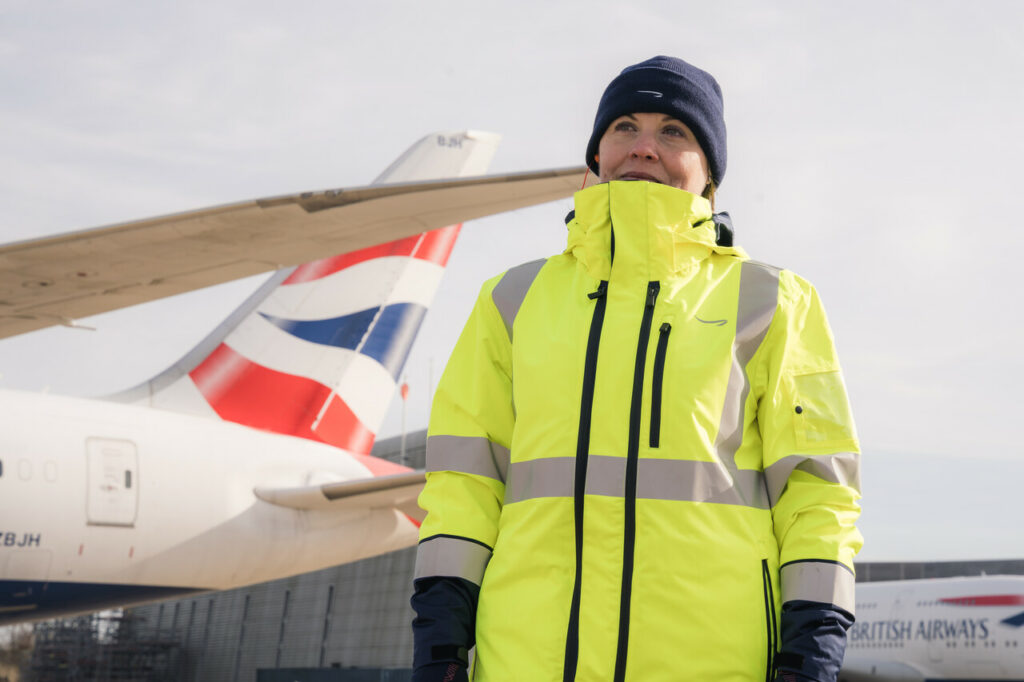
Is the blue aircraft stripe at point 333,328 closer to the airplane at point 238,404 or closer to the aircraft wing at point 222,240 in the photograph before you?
the airplane at point 238,404

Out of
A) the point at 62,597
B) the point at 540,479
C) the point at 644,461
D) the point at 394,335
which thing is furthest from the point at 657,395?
the point at 394,335

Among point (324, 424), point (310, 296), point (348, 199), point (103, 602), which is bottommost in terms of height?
point (103, 602)

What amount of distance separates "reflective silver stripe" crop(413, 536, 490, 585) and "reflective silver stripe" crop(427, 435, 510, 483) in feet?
0.47

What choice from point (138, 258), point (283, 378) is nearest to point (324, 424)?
→ point (283, 378)

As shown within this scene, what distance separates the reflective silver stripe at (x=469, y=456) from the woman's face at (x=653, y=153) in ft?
1.98

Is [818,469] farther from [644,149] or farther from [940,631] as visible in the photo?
[940,631]

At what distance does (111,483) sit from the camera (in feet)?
27.6

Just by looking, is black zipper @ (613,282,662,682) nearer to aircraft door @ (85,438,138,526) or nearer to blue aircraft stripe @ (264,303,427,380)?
aircraft door @ (85,438,138,526)

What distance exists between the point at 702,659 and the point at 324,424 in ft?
30.3

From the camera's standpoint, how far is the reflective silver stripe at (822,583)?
170cm

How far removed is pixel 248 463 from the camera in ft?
31.5

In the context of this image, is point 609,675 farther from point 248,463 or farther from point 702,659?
point 248,463

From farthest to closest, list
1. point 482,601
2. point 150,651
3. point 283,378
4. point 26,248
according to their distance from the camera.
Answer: point 150,651 → point 283,378 → point 26,248 → point 482,601

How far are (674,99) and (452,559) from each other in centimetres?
102
